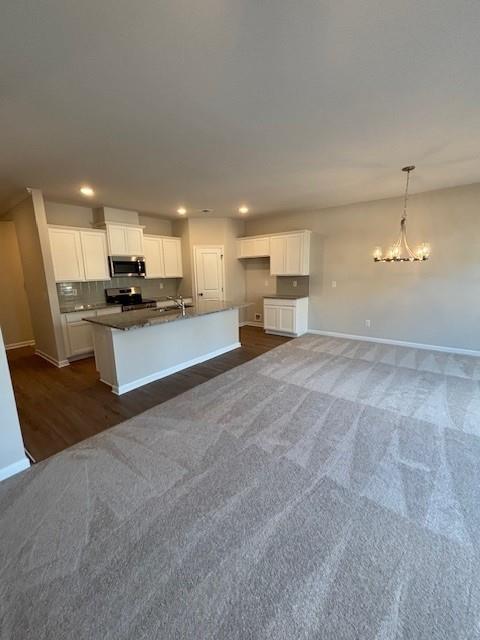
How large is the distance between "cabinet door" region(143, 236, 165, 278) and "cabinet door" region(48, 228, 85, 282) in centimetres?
135

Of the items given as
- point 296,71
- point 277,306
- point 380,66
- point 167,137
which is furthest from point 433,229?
point 167,137

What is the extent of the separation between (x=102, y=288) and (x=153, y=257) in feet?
4.10

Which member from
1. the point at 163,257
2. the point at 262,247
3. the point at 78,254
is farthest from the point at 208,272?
the point at 78,254

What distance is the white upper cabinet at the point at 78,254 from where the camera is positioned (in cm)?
432

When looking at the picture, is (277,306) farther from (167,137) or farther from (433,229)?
(167,137)

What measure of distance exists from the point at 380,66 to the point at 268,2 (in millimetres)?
830

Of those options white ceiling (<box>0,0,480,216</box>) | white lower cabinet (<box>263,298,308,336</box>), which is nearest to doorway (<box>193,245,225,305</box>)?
white lower cabinet (<box>263,298,308,336</box>)

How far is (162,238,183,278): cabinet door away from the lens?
20.0ft

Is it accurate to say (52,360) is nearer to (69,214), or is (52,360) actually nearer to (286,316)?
(69,214)

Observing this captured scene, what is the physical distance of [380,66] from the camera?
1.62 metres

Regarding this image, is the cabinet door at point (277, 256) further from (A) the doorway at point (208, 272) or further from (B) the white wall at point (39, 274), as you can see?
(B) the white wall at point (39, 274)

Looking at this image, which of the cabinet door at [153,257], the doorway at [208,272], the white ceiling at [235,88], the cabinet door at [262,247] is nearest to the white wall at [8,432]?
the white ceiling at [235,88]

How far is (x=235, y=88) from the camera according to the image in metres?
1.83

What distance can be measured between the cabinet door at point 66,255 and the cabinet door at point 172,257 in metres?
1.86
